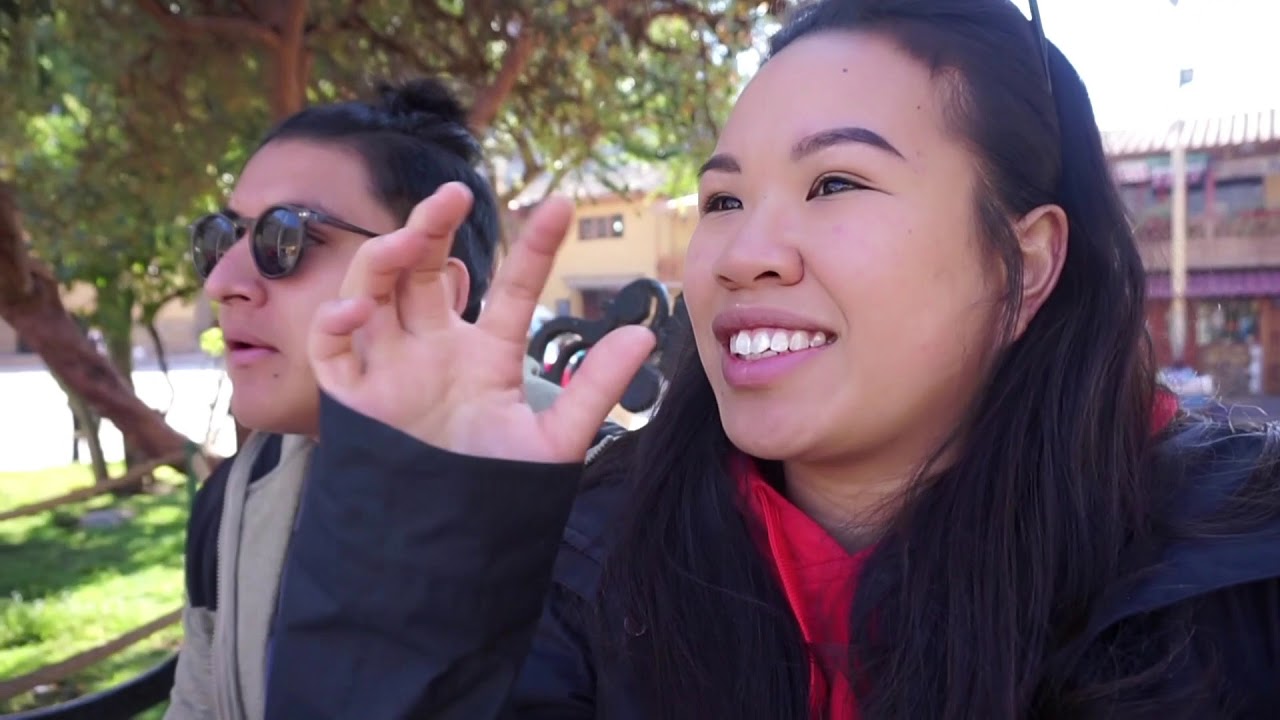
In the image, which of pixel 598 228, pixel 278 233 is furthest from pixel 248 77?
pixel 598 228

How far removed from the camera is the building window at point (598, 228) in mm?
26594

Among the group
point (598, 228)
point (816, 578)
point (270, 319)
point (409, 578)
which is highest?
point (598, 228)

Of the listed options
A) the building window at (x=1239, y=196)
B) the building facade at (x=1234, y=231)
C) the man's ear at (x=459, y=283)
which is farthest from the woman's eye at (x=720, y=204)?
the building window at (x=1239, y=196)

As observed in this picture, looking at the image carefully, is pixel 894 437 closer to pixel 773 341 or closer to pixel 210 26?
pixel 773 341

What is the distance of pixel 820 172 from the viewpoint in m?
1.36

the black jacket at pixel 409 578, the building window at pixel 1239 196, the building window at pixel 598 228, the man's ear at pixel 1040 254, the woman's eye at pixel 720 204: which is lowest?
the black jacket at pixel 409 578

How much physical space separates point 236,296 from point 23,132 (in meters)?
6.16

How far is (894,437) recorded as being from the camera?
1.41m

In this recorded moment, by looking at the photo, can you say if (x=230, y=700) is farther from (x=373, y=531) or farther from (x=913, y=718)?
(x=913, y=718)

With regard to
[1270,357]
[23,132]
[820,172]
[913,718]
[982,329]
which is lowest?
[1270,357]

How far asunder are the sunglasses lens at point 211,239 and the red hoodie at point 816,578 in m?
1.08

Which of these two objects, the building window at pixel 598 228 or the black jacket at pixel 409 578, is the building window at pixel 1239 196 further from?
the black jacket at pixel 409 578

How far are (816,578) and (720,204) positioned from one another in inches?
21.8

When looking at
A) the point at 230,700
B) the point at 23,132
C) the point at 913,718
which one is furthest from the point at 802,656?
the point at 23,132
